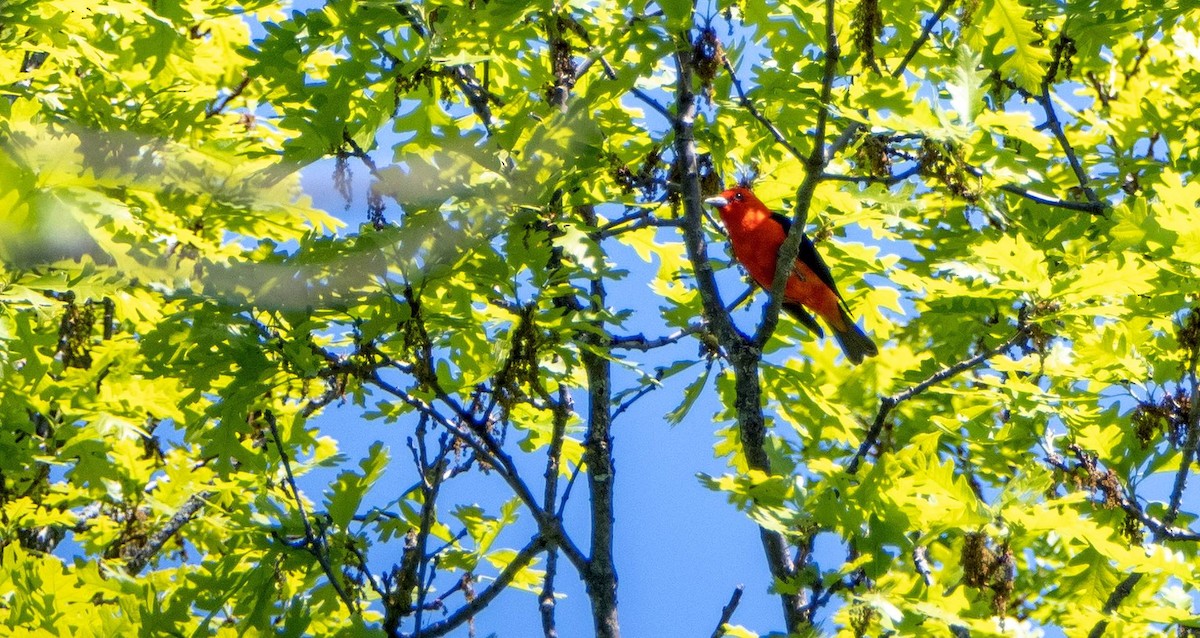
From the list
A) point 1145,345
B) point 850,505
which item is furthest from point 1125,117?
point 850,505

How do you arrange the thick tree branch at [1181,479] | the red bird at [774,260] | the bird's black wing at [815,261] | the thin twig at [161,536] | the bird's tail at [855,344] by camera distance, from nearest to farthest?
the thick tree branch at [1181,479]
the bird's black wing at [815,261]
the red bird at [774,260]
the thin twig at [161,536]
the bird's tail at [855,344]

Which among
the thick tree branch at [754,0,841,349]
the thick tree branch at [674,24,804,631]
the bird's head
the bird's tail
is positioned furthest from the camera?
the bird's tail

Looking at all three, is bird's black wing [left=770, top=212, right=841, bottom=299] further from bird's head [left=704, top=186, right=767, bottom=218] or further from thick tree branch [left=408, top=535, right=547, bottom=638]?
thick tree branch [left=408, top=535, right=547, bottom=638]

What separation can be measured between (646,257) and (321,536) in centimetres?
180

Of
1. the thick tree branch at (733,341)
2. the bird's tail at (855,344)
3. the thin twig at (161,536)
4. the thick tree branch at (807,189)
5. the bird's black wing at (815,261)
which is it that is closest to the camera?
the thick tree branch at (807,189)

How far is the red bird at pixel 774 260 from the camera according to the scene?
4.69 metres

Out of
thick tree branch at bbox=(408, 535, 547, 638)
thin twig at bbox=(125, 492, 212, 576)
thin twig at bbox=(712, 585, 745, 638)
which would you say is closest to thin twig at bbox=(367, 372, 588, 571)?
thick tree branch at bbox=(408, 535, 547, 638)

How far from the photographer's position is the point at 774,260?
5.28m

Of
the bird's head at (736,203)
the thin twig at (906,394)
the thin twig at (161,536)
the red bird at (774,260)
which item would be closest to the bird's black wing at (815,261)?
the red bird at (774,260)

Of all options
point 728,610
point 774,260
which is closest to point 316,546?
point 728,610

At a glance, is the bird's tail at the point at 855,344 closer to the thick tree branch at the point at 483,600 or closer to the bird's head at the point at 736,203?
the bird's head at the point at 736,203

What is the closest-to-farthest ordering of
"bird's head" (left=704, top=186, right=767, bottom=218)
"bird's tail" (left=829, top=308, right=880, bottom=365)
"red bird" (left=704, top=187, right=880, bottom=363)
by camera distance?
"red bird" (left=704, top=187, right=880, bottom=363) → "bird's head" (left=704, top=186, right=767, bottom=218) → "bird's tail" (left=829, top=308, right=880, bottom=365)

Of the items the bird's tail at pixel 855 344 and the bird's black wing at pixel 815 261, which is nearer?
the bird's black wing at pixel 815 261

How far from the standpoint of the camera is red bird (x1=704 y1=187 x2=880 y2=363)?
469 centimetres
